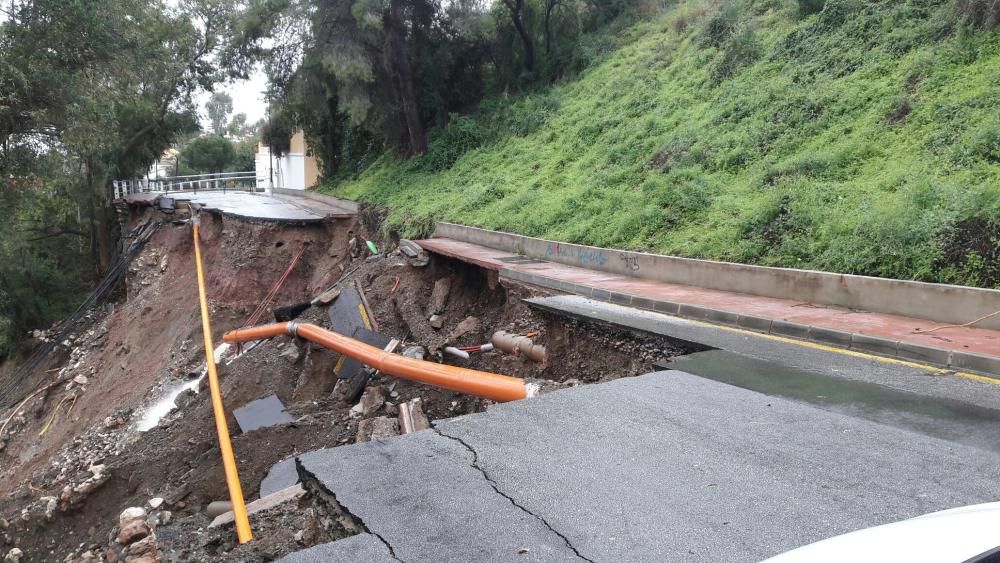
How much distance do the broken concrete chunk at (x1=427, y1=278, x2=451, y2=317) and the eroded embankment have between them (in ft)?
0.09

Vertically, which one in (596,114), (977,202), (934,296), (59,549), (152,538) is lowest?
(59,549)

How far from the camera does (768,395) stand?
484 centimetres

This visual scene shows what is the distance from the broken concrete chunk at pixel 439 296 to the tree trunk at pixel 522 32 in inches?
556

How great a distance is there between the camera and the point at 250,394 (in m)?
10.7

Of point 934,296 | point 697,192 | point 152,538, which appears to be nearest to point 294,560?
point 152,538

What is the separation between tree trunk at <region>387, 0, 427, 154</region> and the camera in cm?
2175

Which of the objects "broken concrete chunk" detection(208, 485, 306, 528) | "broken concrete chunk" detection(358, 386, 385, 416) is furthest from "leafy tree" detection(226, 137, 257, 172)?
"broken concrete chunk" detection(208, 485, 306, 528)

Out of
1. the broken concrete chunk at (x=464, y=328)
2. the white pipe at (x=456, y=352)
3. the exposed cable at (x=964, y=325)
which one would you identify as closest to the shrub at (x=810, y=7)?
the exposed cable at (x=964, y=325)

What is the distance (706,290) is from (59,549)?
9.76 meters

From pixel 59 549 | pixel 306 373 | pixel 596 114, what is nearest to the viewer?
pixel 59 549

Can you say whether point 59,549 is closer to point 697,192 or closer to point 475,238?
point 475,238

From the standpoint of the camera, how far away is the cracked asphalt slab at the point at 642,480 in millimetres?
2873

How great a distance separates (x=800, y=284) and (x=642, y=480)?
575cm

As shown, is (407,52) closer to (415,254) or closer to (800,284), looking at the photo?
(415,254)
